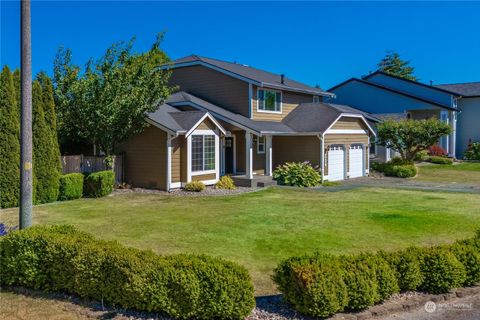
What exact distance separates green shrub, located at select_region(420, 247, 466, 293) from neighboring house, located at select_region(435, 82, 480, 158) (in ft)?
128

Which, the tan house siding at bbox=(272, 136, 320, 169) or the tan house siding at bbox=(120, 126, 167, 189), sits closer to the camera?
the tan house siding at bbox=(120, 126, 167, 189)

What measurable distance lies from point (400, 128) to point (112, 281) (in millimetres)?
24840

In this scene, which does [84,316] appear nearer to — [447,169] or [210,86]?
[210,86]

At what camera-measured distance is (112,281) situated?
589 centimetres

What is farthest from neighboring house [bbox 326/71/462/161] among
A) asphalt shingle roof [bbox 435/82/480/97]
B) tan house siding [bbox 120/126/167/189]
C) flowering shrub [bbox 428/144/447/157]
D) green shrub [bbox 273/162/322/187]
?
tan house siding [bbox 120/126/167/189]

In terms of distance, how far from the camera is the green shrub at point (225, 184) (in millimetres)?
20469

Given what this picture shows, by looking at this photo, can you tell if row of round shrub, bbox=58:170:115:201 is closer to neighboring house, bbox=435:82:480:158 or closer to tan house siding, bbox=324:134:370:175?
tan house siding, bbox=324:134:370:175

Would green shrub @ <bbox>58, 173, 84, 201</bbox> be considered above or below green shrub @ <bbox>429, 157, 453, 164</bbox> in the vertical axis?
below

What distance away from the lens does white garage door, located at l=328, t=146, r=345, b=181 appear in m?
24.5

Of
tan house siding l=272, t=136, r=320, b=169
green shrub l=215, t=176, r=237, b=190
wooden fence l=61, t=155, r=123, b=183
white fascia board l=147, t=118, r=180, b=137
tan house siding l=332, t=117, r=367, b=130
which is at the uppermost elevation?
tan house siding l=332, t=117, r=367, b=130

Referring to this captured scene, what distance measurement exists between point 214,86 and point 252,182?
7.40 metres

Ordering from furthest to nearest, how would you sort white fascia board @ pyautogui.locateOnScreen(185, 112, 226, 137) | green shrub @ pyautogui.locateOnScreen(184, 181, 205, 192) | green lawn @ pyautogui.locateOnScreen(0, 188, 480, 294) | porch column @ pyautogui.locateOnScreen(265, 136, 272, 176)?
porch column @ pyautogui.locateOnScreen(265, 136, 272, 176), white fascia board @ pyautogui.locateOnScreen(185, 112, 226, 137), green shrub @ pyautogui.locateOnScreen(184, 181, 205, 192), green lawn @ pyautogui.locateOnScreen(0, 188, 480, 294)

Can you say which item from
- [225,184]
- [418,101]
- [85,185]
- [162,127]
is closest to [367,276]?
[85,185]

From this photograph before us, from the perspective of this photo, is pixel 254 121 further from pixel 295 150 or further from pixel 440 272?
pixel 440 272
